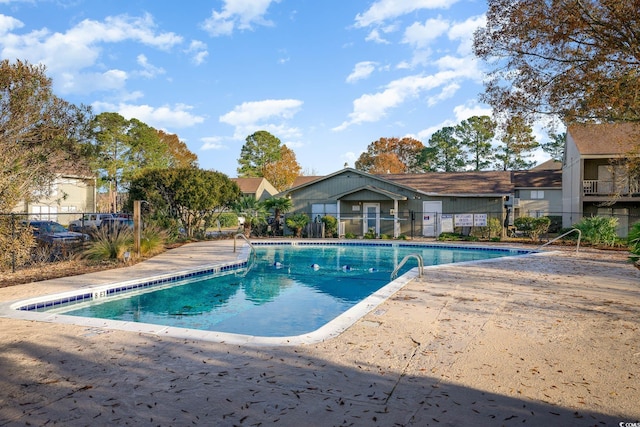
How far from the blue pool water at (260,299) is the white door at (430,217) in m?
8.31

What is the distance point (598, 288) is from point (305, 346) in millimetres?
6619

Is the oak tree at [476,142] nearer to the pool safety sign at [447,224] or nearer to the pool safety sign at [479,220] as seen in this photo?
the pool safety sign at [447,224]

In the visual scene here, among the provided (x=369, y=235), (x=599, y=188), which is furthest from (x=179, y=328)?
(x=599, y=188)

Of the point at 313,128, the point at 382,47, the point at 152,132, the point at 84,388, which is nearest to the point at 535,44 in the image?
the point at 84,388

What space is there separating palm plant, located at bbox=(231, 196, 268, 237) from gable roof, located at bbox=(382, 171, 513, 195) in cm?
842

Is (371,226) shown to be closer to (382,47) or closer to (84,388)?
(382,47)

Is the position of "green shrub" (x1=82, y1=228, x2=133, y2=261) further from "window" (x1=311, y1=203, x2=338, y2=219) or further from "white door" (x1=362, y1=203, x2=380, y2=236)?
"white door" (x1=362, y1=203, x2=380, y2=236)

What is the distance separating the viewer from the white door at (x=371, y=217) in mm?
23656

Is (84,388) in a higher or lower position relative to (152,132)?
lower

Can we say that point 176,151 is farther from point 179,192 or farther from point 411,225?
point 411,225

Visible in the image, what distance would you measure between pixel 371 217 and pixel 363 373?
20.2 meters

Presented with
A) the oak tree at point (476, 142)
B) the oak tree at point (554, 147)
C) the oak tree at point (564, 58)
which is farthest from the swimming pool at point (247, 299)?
the oak tree at point (554, 147)

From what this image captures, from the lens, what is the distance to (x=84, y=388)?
3.44 m

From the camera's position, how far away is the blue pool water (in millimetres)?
6957
